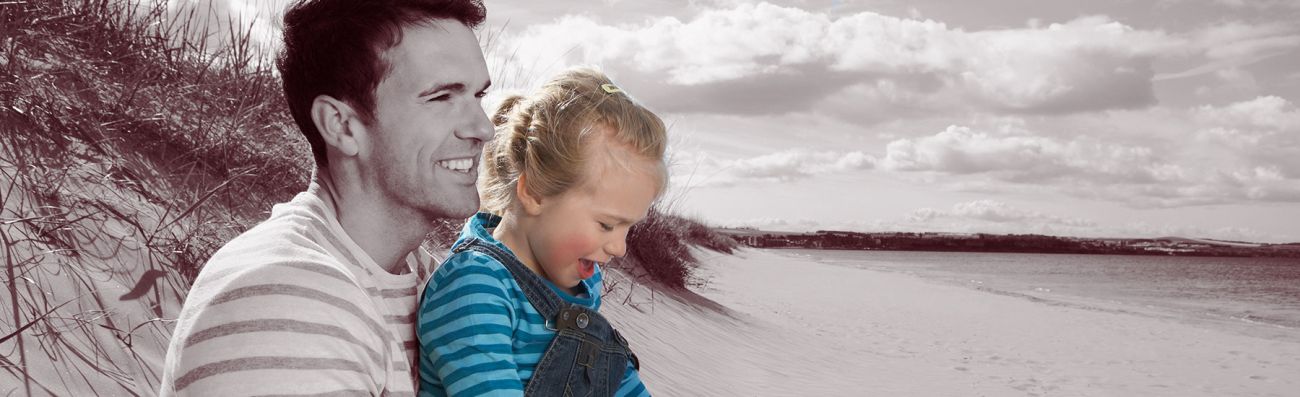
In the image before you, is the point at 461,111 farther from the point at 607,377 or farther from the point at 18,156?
the point at 18,156

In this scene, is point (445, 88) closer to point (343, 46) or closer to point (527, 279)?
point (343, 46)

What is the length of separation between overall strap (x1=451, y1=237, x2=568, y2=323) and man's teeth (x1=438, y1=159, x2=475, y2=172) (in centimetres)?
38

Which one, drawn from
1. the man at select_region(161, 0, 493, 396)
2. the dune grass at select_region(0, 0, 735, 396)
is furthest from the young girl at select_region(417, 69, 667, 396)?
the dune grass at select_region(0, 0, 735, 396)

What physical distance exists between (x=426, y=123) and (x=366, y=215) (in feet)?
0.61

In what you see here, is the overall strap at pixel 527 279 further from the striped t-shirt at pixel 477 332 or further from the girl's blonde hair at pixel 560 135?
the girl's blonde hair at pixel 560 135

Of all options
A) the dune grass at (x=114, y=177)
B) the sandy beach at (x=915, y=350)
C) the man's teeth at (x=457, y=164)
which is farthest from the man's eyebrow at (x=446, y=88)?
the sandy beach at (x=915, y=350)

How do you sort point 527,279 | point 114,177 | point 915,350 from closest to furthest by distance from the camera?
1. point 527,279
2. point 114,177
3. point 915,350

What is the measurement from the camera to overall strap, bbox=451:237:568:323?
1.91 meters

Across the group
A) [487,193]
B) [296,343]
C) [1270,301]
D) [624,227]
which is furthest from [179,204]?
[1270,301]

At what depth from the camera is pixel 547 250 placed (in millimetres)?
2035

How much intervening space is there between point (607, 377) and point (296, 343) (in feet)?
3.44

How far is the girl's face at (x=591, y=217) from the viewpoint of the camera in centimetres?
205

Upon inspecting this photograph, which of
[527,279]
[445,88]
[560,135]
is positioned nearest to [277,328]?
[445,88]

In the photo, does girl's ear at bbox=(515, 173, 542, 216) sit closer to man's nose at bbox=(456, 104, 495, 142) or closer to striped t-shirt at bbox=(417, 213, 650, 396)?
striped t-shirt at bbox=(417, 213, 650, 396)
